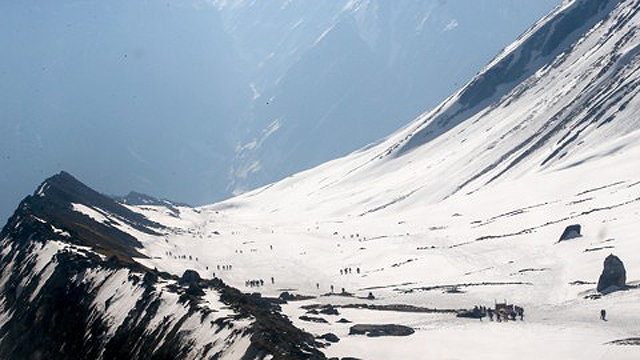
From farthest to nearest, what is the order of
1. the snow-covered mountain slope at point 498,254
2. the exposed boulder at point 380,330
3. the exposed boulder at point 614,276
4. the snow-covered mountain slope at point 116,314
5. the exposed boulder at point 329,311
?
1. the exposed boulder at point 329,311
2. the exposed boulder at point 614,276
3. the exposed boulder at point 380,330
4. the snow-covered mountain slope at point 498,254
5. the snow-covered mountain slope at point 116,314

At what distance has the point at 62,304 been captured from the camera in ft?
204

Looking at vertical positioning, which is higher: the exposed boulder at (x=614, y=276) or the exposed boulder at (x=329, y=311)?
the exposed boulder at (x=614, y=276)

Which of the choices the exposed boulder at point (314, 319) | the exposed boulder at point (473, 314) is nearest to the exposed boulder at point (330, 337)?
the exposed boulder at point (314, 319)

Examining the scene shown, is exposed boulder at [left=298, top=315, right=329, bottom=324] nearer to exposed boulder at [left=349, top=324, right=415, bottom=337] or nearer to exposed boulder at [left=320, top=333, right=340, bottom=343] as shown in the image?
exposed boulder at [left=349, top=324, right=415, bottom=337]

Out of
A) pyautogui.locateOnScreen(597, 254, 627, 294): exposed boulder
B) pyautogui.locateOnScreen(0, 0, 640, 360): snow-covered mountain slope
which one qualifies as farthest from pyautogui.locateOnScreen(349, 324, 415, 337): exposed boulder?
pyautogui.locateOnScreen(597, 254, 627, 294): exposed boulder

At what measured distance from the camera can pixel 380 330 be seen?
58938mm

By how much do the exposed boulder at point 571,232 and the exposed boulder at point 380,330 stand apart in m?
45.8

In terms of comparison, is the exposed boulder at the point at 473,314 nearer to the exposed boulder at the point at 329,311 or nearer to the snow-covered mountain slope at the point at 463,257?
the snow-covered mountain slope at the point at 463,257

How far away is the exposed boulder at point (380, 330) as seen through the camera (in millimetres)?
58344

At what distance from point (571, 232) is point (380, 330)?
160ft

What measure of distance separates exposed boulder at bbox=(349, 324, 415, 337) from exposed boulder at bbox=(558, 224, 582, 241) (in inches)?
1803

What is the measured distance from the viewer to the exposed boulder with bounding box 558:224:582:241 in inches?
3980

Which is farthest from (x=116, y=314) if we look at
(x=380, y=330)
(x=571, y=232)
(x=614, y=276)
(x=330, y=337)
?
(x=571, y=232)

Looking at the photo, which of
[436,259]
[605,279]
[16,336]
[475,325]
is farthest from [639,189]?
[16,336]
